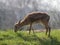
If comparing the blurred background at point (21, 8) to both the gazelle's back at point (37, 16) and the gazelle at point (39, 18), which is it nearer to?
the gazelle at point (39, 18)

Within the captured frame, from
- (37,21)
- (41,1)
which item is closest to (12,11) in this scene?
(41,1)

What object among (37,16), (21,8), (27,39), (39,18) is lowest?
(27,39)

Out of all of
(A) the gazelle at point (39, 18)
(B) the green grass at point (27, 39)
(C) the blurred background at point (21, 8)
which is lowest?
(B) the green grass at point (27, 39)

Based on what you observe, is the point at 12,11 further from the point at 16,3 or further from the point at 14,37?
the point at 14,37

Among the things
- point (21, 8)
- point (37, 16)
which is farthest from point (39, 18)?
point (21, 8)

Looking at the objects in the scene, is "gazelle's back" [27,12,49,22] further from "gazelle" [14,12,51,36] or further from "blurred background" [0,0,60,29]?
"blurred background" [0,0,60,29]

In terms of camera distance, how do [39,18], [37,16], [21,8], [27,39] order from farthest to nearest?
[21,8] → [37,16] → [39,18] → [27,39]

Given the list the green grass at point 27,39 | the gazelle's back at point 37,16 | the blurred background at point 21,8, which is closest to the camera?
the green grass at point 27,39

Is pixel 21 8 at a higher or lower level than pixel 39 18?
higher

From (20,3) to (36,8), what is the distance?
26.3 ft

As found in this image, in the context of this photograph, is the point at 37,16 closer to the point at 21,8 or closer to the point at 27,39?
the point at 27,39

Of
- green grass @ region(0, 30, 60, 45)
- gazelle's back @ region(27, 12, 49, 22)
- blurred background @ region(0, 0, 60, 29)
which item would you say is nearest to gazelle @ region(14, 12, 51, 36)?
gazelle's back @ region(27, 12, 49, 22)

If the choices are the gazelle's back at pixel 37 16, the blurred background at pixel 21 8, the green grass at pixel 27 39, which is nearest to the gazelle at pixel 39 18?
the gazelle's back at pixel 37 16

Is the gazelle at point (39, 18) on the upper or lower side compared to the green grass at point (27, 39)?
upper
